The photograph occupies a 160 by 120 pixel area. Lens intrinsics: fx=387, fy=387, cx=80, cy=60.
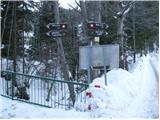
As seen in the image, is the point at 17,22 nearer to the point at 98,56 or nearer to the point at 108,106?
the point at 98,56

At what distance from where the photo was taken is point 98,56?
13844mm

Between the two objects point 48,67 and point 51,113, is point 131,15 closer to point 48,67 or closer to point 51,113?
point 48,67

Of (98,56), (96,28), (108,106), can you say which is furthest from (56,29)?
(108,106)

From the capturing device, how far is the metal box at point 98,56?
538 inches

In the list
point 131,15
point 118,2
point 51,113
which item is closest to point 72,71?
point 131,15

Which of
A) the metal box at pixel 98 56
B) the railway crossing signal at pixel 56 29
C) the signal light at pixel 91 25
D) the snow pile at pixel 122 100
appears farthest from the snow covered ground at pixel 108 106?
the railway crossing signal at pixel 56 29

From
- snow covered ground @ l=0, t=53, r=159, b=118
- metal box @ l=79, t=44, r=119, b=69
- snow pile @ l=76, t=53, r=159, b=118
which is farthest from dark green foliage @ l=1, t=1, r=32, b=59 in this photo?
snow covered ground @ l=0, t=53, r=159, b=118

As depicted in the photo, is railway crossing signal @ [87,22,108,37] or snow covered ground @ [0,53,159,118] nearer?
snow covered ground @ [0,53,159,118]

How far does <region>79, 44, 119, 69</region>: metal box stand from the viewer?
1367cm

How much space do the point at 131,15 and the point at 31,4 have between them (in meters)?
10.3

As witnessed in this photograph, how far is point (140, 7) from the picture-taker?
33.9 m

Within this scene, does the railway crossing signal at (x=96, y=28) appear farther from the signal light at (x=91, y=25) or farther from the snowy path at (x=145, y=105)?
the snowy path at (x=145, y=105)

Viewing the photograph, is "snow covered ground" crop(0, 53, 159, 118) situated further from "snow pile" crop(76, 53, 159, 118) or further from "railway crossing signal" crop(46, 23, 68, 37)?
"railway crossing signal" crop(46, 23, 68, 37)

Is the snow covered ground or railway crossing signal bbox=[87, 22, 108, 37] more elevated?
railway crossing signal bbox=[87, 22, 108, 37]
